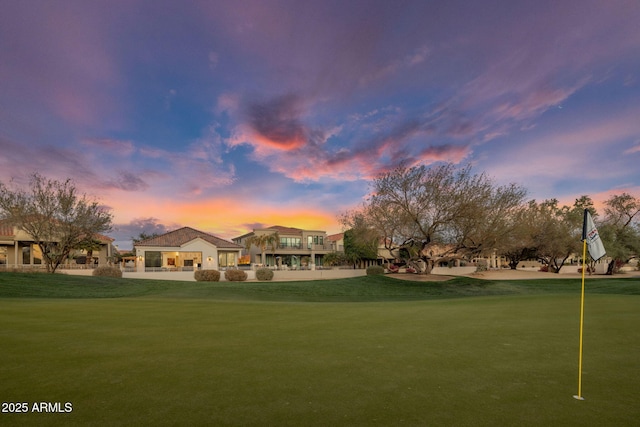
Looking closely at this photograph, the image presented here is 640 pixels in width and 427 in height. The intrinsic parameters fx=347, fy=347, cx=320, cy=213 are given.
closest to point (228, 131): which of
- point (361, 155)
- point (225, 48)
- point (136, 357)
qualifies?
point (225, 48)

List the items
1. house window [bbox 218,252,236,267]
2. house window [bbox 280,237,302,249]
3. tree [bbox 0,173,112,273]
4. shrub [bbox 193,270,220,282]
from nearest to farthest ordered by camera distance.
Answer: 1. tree [bbox 0,173,112,273]
2. shrub [bbox 193,270,220,282]
3. house window [bbox 218,252,236,267]
4. house window [bbox 280,237,302,249]

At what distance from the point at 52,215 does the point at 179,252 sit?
1628cm

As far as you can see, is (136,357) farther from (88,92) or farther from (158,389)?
(88,92)

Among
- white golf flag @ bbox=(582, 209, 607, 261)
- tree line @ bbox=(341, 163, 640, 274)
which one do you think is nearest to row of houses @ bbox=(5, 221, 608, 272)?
tree line @ bbox=(341, 163, 640, 274)

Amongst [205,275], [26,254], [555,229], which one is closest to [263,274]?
[205,275]

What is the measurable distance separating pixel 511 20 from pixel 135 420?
2335cm

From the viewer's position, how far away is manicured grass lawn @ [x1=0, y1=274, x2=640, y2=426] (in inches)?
151

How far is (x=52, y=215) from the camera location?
1297 inches

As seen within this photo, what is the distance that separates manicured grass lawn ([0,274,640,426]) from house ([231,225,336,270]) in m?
55.9

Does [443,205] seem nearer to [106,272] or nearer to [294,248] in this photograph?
[106,272]

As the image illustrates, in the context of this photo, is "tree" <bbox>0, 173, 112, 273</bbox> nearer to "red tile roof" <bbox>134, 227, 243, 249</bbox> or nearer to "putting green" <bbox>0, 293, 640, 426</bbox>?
"red tile roof" <bbox>134, 227, 243, 249</bbox>

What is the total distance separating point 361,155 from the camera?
36.8m

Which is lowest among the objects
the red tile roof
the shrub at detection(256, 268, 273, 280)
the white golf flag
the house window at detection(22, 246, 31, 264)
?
the shrub at detection(256, 268, 273, 280)

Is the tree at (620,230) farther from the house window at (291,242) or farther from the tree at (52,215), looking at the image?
the tree at (52,215)
